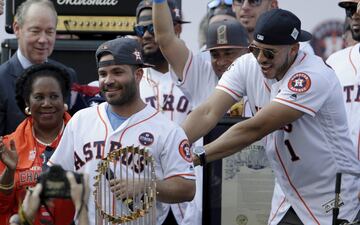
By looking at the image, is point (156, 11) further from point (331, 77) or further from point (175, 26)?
point (331, 77)

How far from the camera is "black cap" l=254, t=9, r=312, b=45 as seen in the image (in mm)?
6629

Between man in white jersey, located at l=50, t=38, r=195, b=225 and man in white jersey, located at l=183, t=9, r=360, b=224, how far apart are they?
0.34m

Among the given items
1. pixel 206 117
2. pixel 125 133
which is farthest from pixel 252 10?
pixel 125 133

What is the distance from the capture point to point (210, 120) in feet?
22.6

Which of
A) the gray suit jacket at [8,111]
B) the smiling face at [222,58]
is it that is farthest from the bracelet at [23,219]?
the smiling face at [222,58]

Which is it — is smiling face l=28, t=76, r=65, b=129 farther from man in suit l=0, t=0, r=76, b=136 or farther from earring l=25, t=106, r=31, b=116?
man in suit l=0, t=0, r=76, b=136

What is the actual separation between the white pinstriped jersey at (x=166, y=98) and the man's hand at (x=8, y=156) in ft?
5.21

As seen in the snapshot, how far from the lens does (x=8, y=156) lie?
6496mm

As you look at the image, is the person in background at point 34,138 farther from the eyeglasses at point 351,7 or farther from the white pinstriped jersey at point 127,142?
the eyeglasses at point 351,7

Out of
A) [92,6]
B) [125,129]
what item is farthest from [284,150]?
[92,6]

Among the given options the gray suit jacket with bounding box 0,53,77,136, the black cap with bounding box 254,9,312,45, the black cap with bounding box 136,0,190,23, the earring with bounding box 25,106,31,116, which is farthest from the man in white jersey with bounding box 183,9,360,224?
the black cap with bounding box 136,0,190,23

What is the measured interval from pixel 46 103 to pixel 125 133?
739mm

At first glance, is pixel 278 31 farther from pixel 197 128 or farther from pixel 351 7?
pixel 351 7

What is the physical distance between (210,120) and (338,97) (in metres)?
0.70
